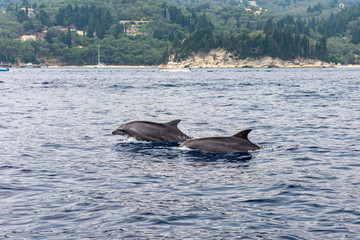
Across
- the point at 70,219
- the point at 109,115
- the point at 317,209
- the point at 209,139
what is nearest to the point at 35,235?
the point at 70,219

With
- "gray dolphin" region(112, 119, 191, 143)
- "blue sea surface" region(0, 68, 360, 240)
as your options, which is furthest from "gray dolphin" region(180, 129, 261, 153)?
"gray dolphin" region(112, 119, 191, 143)

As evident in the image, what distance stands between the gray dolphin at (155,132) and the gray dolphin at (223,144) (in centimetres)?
224

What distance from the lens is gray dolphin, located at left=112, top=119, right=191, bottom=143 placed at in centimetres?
2203

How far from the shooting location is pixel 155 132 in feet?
73.0

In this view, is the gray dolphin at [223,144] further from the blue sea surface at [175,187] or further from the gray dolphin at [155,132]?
the gray dolphin at [155,132]

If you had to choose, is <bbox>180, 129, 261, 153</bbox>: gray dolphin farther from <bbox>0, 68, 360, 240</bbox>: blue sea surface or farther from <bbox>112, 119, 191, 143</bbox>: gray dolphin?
<bbox>112, 119, 191, 143</bbox>: gray dolphin

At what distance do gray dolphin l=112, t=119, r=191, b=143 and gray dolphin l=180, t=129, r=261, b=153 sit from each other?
224 cm

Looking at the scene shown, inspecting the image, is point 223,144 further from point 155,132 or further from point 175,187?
point 175,187

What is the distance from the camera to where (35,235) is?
10.6 metres

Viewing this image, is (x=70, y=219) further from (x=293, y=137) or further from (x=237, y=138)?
(x=293, y=137)

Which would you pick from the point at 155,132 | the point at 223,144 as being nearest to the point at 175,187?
the point at 223,144

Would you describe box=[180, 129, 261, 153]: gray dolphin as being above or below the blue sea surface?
above

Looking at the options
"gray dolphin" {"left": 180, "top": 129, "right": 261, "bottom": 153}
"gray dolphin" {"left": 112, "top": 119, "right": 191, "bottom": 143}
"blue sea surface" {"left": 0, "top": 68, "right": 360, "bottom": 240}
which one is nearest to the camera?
"blue sea surface" {"left": 0, "top": 68, "right": 360, "bottom": 240}

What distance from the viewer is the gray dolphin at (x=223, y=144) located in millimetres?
19375
